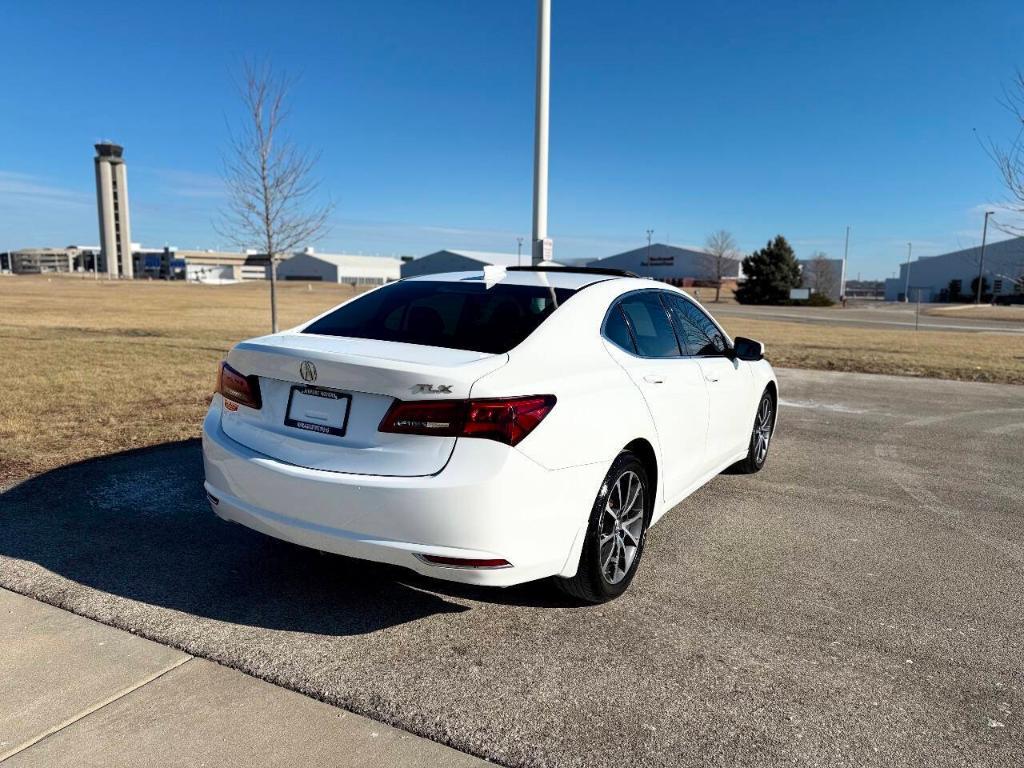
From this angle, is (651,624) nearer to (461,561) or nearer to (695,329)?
(461,561)

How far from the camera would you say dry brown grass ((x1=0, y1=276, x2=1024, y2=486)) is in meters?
6.71

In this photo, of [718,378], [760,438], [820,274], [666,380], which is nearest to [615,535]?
[666,380]

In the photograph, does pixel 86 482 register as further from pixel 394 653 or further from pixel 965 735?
pixel 965 735

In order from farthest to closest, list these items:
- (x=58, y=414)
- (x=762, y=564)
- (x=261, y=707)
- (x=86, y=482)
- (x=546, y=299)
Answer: (x=58, y=414) → (x=86, y=482) → (x=762, y=564) → (x=546, y=299) → (x=261, y=707)

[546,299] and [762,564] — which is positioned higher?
[546,299]

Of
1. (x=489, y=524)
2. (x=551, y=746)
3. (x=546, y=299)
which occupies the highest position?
(x=546, y=299)

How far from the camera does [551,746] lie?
8.27ft

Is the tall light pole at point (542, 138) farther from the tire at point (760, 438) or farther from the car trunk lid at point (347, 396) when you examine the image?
the car trunk lid at point (347, 396)

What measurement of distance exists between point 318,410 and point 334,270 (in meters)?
145

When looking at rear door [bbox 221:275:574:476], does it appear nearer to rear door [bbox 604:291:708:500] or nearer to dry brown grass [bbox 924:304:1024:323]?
rear door [bbox 604:291:708:500]

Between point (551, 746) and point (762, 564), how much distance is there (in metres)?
2.11

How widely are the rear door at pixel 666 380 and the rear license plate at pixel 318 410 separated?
1434 millimetres

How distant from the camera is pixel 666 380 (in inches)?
160

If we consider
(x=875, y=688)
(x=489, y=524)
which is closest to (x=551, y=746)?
(x=489, y=524)
